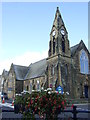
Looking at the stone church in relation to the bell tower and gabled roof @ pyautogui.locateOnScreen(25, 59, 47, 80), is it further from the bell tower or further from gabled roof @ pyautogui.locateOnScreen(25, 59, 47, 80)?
gabled roof @ pyautogui.locateOnScreen(25, 59, 47, 80)

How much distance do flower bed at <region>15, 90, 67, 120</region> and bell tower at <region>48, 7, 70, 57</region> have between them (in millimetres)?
28085

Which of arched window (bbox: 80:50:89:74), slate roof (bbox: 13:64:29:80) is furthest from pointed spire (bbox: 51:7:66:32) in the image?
slate roof (bbox: 13:64:29:80)

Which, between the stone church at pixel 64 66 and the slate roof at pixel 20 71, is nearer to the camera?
the stone church at pixel 64 66

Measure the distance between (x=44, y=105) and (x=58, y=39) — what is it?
96.0 feet

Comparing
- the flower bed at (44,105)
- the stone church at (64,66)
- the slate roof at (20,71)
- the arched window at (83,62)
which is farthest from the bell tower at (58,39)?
the flower bed at (44,105)

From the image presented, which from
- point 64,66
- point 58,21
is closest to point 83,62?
point 64,66

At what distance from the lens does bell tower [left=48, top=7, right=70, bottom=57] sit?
33.6m

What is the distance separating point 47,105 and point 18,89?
134ft

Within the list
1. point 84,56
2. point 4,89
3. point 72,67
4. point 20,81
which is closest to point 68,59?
point 72,67

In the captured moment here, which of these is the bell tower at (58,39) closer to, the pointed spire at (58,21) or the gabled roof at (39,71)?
the pointed spire at (58,21)

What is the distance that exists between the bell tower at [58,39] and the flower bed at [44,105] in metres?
28.1

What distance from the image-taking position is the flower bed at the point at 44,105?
5.05 m

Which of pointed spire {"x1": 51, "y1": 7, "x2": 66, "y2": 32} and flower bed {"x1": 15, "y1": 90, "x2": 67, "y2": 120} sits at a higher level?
pointed spire {"x1": 51, "y1": 7, "x2": 66, "y2": 32}

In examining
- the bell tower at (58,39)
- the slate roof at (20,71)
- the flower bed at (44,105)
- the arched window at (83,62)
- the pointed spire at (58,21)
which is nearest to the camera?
the flower bed at (44,105)
